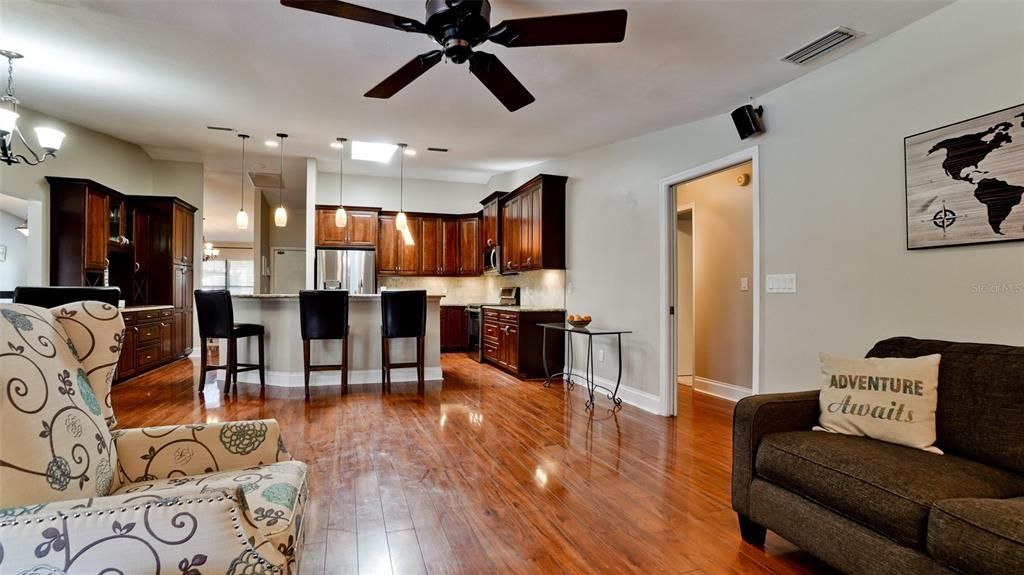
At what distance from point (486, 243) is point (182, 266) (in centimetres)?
440

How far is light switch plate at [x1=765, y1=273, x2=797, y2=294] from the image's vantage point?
10.2 ft

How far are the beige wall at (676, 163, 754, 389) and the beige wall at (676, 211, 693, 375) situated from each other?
10 centimetres

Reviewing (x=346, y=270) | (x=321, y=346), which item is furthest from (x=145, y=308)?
(x=346, y=270)

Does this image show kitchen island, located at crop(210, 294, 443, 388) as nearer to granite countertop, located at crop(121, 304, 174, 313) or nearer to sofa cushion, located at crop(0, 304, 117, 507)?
granite countertop, located at crop(121, 304, 174, 313)

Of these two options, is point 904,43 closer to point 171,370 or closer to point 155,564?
point 155,564

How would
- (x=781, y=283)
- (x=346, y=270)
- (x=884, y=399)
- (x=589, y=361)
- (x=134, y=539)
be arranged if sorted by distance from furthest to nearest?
(x=346, y=270)
(x=589, y=361)
(x=781, y=283)
(x=884, y=399)
(x=134, y=539)

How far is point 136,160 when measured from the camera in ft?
20.1

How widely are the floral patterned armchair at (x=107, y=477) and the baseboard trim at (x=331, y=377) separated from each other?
384 cm

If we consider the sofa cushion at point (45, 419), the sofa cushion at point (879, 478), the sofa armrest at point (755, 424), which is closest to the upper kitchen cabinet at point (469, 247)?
the sofa armrest at point (755, 424)

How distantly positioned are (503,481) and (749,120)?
9.74ft

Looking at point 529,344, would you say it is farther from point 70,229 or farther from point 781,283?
point 70,229

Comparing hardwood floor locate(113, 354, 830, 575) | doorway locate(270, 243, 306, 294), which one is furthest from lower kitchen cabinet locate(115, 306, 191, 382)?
doorway locate(270, 243, 306, 294)

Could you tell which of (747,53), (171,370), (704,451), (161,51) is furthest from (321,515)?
(171,370)

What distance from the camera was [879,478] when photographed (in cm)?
151
